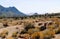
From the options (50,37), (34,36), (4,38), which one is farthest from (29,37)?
(4,38)

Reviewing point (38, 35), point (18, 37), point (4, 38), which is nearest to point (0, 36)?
point (4, 38)

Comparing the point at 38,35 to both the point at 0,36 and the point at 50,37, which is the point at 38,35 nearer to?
the point at 50,37

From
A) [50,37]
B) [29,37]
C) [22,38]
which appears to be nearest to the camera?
[50,37]

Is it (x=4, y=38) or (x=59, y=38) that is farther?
(x=4, y=38)

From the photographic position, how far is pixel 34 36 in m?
20.1

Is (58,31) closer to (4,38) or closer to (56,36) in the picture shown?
(56,36)

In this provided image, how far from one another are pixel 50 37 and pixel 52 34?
77 centimetres

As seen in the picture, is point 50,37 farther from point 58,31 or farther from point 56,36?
point 58,31

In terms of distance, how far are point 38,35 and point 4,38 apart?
6.39 m

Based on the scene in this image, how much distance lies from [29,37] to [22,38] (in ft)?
5.25

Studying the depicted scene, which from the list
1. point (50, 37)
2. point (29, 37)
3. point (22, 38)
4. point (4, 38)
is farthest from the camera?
point (4, 38)

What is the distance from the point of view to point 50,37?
64.0ft

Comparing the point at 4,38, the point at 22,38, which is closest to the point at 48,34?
the point at 22,38

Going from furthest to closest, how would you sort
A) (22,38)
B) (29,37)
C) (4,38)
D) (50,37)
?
(4,38)
(22,38)
(29,37)
(50,37)
